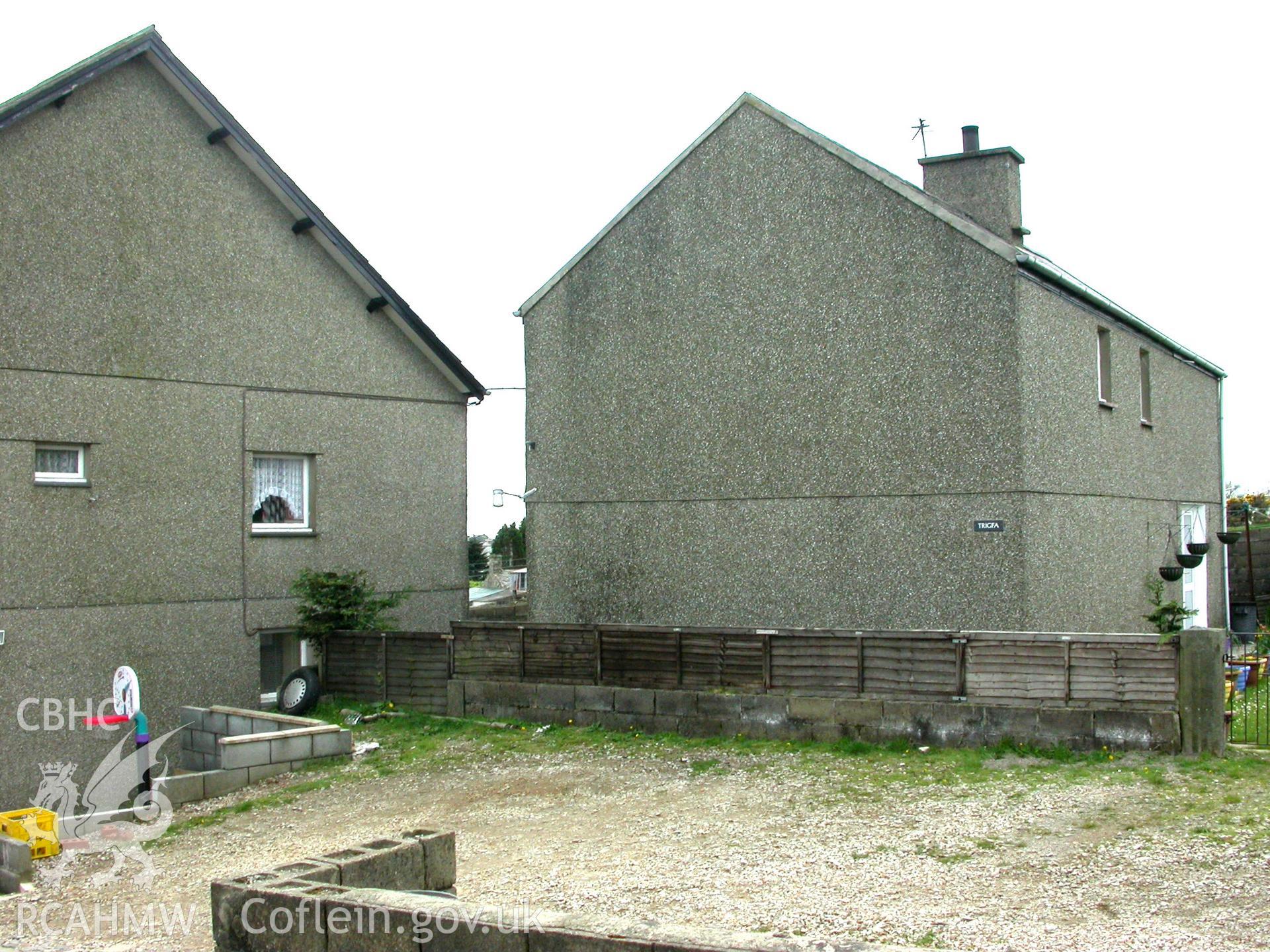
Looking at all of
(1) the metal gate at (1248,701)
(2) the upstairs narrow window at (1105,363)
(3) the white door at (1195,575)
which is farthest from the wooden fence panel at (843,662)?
(3) the white door at (1195,575)

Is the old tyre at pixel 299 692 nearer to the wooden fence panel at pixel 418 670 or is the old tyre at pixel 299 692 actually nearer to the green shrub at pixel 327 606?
the green shrub at pixel 327 606

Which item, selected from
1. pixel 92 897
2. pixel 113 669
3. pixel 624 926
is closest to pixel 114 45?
pixel 113 669

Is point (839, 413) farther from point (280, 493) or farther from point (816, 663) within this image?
point (280, 493)

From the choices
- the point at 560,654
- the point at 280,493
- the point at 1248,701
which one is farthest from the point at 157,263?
the point at 1248,701

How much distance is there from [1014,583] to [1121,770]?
496 cm

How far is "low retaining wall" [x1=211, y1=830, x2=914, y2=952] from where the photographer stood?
5684 millimetres

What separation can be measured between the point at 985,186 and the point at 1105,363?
131 inches

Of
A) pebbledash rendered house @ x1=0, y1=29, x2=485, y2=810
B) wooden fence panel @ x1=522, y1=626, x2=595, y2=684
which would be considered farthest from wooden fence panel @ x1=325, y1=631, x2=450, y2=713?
wooden fence panel @ x1=522, y1=626, x2=595, y2=684

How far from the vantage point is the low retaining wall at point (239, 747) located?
559 inches

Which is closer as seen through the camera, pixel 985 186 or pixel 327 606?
pixel 327 606

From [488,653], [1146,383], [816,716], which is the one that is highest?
[1146,383]

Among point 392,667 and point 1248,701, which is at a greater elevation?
point 392,667

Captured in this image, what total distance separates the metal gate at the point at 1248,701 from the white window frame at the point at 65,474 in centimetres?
1432

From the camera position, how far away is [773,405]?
61.9 ft
